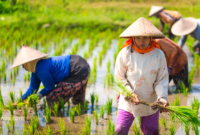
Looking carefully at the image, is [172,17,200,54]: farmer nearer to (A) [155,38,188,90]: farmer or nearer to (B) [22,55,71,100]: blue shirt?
(A) [155,38,188,90]: farmer

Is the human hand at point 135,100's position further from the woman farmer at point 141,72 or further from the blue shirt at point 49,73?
the blue shirt at point 49,73

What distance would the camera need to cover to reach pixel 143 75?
7.51 ft

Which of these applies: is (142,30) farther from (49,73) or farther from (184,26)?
(184,26)

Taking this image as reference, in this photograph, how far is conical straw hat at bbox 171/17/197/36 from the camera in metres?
4.97

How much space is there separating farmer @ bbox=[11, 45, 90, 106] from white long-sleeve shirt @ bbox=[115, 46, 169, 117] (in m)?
1.16

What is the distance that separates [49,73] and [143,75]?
1343mm

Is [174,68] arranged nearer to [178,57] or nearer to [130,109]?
[178,57]

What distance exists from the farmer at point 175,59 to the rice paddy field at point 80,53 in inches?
9.2

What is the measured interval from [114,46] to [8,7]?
372 centimetres

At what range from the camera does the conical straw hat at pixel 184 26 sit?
4.97 metres

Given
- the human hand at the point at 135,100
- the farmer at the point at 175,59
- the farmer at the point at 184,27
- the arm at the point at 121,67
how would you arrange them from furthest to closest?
1. the farmer at the point at 184,27
2. the farmer at the point at 175,59
3. the arm at the point at 121,67
4. the human hand at the point at 135,100

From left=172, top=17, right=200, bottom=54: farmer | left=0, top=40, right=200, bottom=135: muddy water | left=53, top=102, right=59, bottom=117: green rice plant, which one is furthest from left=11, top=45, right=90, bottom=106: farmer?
left=172, top=17, right=200, bottom=54: farmer

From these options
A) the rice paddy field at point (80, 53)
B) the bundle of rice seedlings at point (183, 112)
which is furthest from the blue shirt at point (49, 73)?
the bundle of rice seedlings at point (183, 112)

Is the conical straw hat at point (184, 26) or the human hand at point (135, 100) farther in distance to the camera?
the conical straw hat at point (184, 26)
